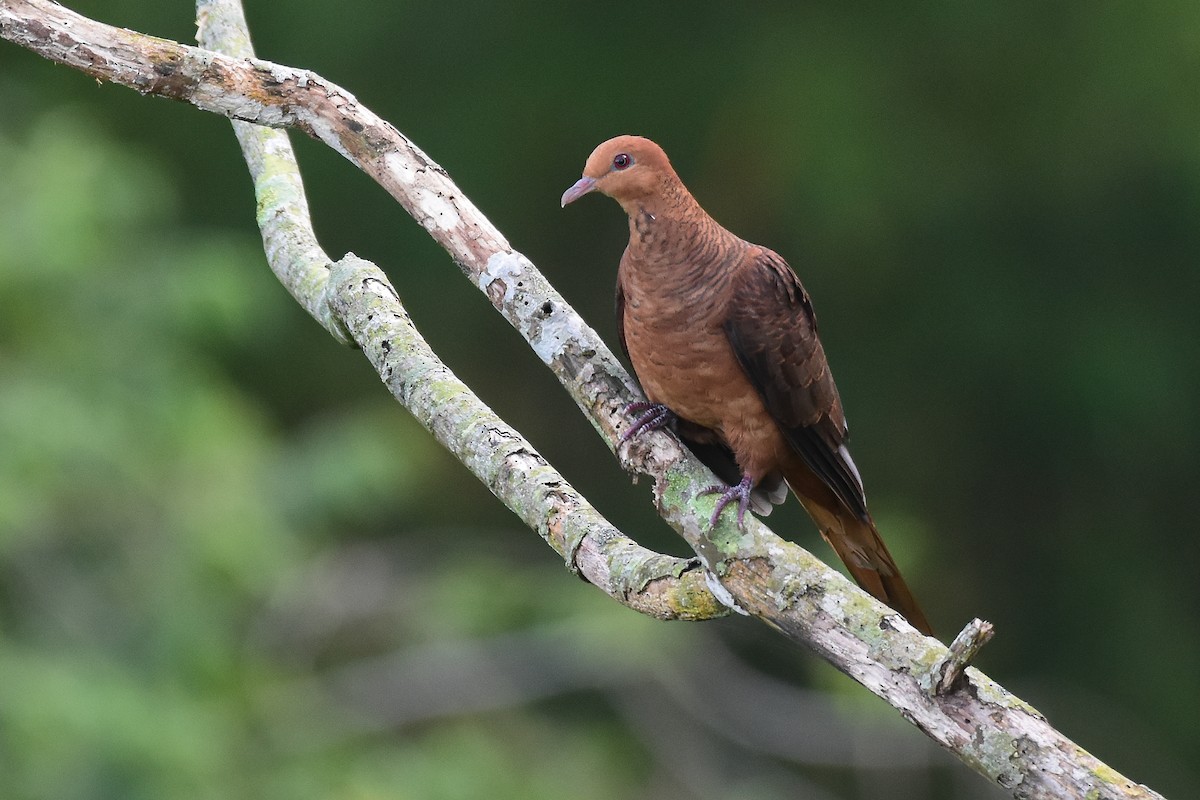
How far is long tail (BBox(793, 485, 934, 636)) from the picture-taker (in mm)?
3262

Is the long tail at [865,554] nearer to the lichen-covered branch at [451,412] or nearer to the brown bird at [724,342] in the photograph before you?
the brown bird at [724,342]

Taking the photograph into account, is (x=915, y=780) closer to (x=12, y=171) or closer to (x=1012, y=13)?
(x=1012, y=13)

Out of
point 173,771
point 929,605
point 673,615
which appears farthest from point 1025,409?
point 673,615

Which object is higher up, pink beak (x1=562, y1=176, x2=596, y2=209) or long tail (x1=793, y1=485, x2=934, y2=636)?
pink beak (x1=562, y1=176, x2=596, y2=209)

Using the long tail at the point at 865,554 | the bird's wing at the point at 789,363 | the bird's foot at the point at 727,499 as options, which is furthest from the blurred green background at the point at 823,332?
the bird's foot at the point at 727,499

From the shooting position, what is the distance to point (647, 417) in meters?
3.09

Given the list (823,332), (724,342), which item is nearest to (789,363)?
(724,342)

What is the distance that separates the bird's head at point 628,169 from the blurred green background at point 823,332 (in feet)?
9.21

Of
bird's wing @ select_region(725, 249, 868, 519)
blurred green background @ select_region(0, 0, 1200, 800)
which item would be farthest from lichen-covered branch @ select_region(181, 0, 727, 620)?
blurred green background @ select_region(0, 0, 1200, 800)

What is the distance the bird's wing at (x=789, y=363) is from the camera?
10.6 ft

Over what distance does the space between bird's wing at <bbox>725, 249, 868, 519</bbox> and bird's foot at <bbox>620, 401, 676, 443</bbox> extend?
8.4 inches

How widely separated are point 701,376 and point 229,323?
3017 millimetres

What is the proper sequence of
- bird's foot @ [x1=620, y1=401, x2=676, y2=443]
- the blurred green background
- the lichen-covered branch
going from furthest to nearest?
the blurred green background → bird's foot @ [x1=620, y1=401, x2=676, y2=443] → the lichen-covered branch

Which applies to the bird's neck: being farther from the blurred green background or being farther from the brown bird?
the blurred green background
